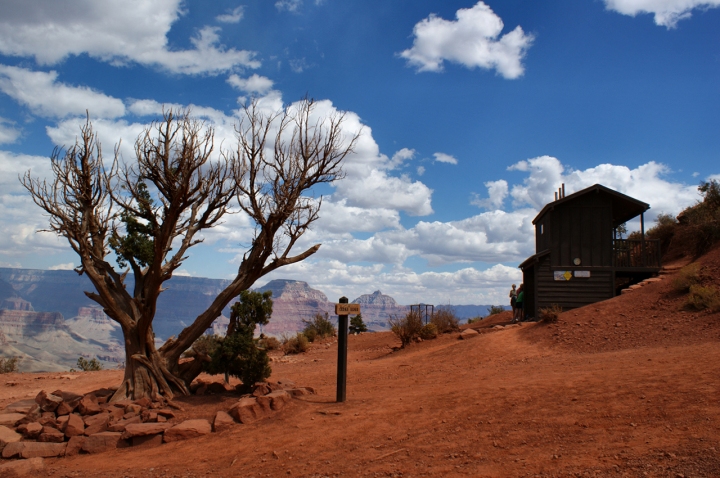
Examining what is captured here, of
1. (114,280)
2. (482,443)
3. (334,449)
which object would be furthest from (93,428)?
(482,443)

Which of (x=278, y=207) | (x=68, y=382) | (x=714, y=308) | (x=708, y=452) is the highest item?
(x=278, y=207)

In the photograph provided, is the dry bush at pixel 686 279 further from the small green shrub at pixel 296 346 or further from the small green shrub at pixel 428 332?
the small green shrub at pixel 296 346

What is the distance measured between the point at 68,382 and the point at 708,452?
1790 centimetres

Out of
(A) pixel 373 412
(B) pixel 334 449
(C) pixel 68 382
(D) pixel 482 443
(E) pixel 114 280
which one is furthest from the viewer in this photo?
(C) pixel 68 382

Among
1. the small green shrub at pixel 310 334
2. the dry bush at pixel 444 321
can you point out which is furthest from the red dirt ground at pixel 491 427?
the small green shrub at pixel 310 334

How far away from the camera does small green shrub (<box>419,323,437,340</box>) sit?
2141 cm

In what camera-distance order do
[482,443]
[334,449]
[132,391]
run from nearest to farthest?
[482,443] → [334,449] → [132,391]

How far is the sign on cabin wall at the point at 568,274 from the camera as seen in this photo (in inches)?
867

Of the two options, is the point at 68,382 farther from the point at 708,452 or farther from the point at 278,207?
the point at 708,452

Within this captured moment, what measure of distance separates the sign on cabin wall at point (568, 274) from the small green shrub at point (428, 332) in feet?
17.8

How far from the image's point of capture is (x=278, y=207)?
461 inches

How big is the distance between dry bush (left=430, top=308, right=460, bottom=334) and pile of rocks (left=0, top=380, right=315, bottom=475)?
12.1 metres

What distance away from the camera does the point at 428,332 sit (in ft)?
70.4

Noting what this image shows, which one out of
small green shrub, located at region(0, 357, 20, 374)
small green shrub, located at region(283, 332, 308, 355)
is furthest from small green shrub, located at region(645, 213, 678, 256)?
small green shrub, located at region(0, 357, 20, 374)
